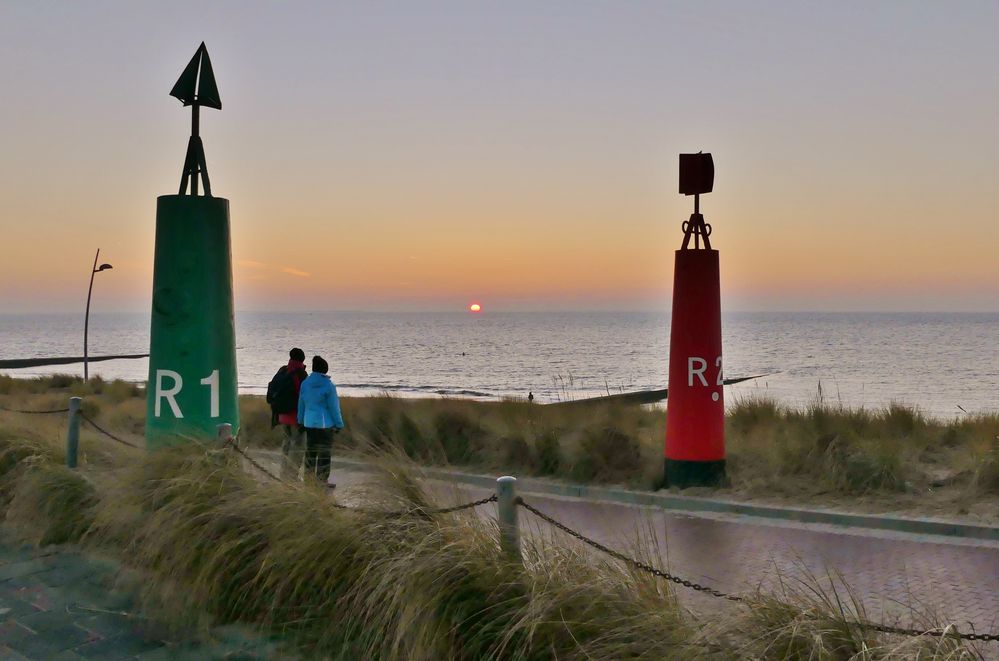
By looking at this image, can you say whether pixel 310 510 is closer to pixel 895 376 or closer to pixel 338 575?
pixel 338 575

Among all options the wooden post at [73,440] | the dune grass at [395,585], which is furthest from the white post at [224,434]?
the wooden post at [73,440]

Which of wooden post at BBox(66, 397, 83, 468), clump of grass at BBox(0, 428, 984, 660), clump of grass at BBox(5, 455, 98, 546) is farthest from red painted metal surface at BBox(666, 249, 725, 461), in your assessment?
wooden post at BBox(66, 397, 83, 468)

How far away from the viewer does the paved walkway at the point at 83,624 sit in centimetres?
555

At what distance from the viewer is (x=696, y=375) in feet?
34.7

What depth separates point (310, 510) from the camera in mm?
6309

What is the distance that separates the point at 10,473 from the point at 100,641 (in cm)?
478

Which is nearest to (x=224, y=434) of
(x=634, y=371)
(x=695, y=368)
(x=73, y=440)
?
(x=73, y=440)

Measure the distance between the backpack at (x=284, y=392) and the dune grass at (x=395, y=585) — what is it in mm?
2933

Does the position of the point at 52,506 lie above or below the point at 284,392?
below

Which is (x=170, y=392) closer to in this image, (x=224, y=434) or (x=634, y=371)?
(x=224, y=434)

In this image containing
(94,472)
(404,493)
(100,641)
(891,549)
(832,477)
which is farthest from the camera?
(832,477)

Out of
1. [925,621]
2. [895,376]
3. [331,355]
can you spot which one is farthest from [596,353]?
[925,621]

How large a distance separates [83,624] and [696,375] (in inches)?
273

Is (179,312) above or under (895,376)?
above
